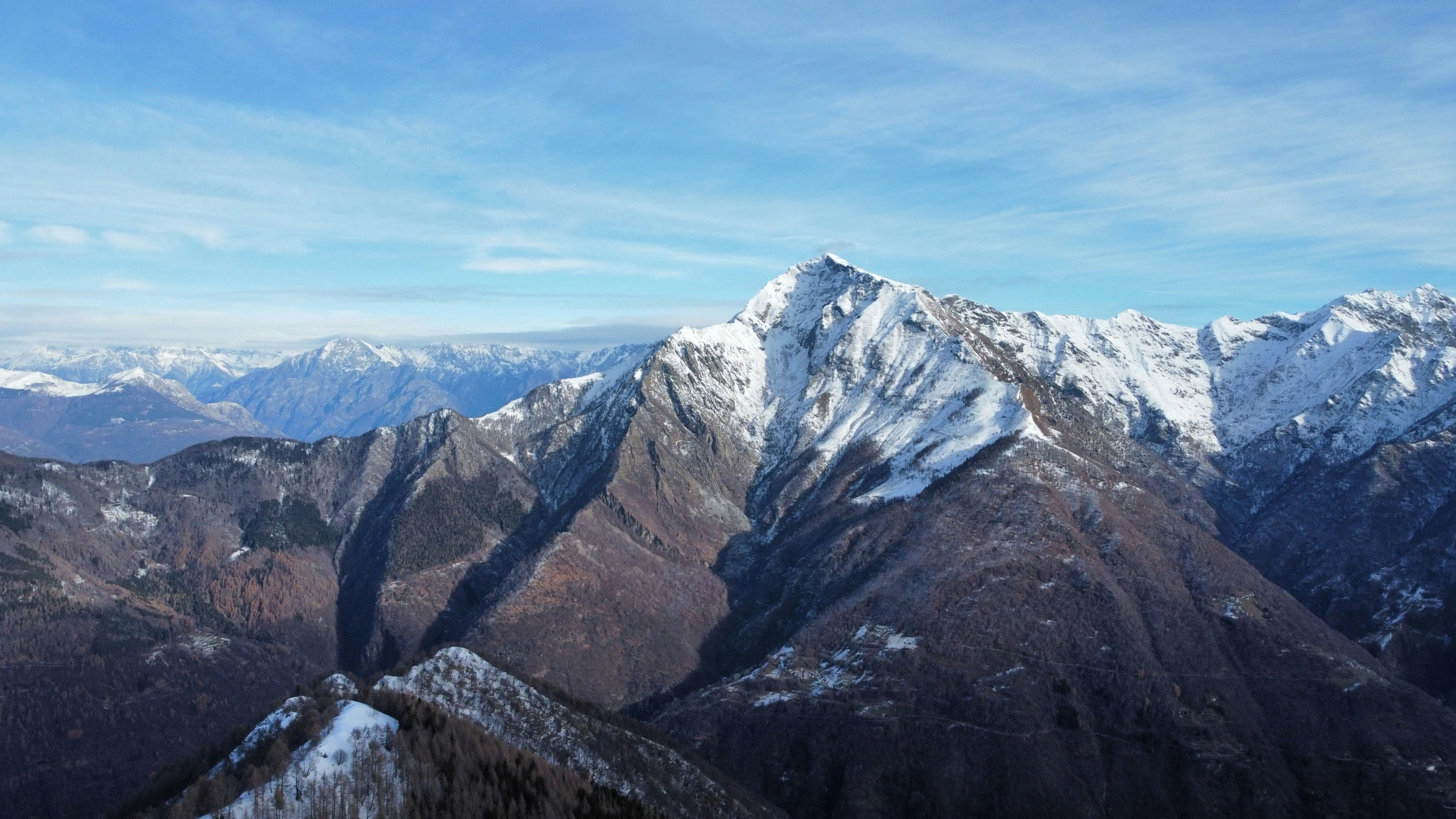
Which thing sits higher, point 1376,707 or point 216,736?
point 1376,707

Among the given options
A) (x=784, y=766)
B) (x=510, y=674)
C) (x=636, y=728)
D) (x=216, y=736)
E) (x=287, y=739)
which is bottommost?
(x=216, y=736)

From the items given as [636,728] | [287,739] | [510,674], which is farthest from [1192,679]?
[287,739]

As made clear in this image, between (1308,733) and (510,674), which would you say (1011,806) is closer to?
(1308,733)

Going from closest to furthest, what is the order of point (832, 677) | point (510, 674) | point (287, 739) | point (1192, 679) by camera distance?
point (287, 739) → point (510, 674) → point (1192, 679) → point (832, 677)

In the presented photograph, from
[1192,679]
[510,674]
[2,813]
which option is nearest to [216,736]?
[2,813]

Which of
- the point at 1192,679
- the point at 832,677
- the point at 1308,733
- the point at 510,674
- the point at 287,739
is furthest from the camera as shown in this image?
the point at 832,677

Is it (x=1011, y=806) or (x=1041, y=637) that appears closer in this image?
(x=1011, y=806)

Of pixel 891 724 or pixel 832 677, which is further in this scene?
pixel 832 677

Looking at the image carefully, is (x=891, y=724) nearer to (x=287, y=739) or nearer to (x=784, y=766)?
(x=784, y=766)

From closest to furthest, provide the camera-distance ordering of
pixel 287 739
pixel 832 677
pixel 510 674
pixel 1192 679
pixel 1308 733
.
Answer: pixel 287 739 → pixel 510 674 → pixel 1308 733 → pixel 1192 679 → pixel 832 677
